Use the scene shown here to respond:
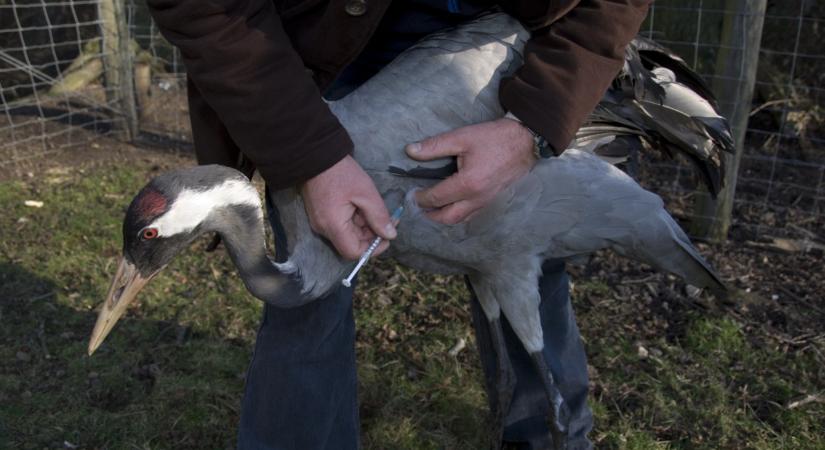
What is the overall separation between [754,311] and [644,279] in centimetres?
54

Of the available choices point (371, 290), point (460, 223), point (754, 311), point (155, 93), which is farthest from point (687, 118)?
point (155, 93)

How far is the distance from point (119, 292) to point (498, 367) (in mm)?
1320

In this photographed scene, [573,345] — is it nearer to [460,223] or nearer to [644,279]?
[460,223]

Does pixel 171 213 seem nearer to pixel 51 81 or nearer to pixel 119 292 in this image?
pixel 119 292

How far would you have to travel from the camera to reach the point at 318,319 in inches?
101

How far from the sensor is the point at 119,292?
2260 mm

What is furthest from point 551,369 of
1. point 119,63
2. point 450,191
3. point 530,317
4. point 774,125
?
point 119,63

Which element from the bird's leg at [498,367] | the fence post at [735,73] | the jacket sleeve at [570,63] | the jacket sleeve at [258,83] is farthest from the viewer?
the fence post at [735,73]

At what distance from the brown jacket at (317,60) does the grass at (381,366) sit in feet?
4.83

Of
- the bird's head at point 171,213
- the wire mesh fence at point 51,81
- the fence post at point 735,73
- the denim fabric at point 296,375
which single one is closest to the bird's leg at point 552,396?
the denim fabric at point 296,375

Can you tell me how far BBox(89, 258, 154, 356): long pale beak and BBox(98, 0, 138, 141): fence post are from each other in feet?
13.9

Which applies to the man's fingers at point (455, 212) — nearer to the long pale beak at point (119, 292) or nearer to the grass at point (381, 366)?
the long pale beak at point (119, 292)

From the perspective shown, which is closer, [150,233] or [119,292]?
[150,233]

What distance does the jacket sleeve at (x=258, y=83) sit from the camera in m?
1.96
